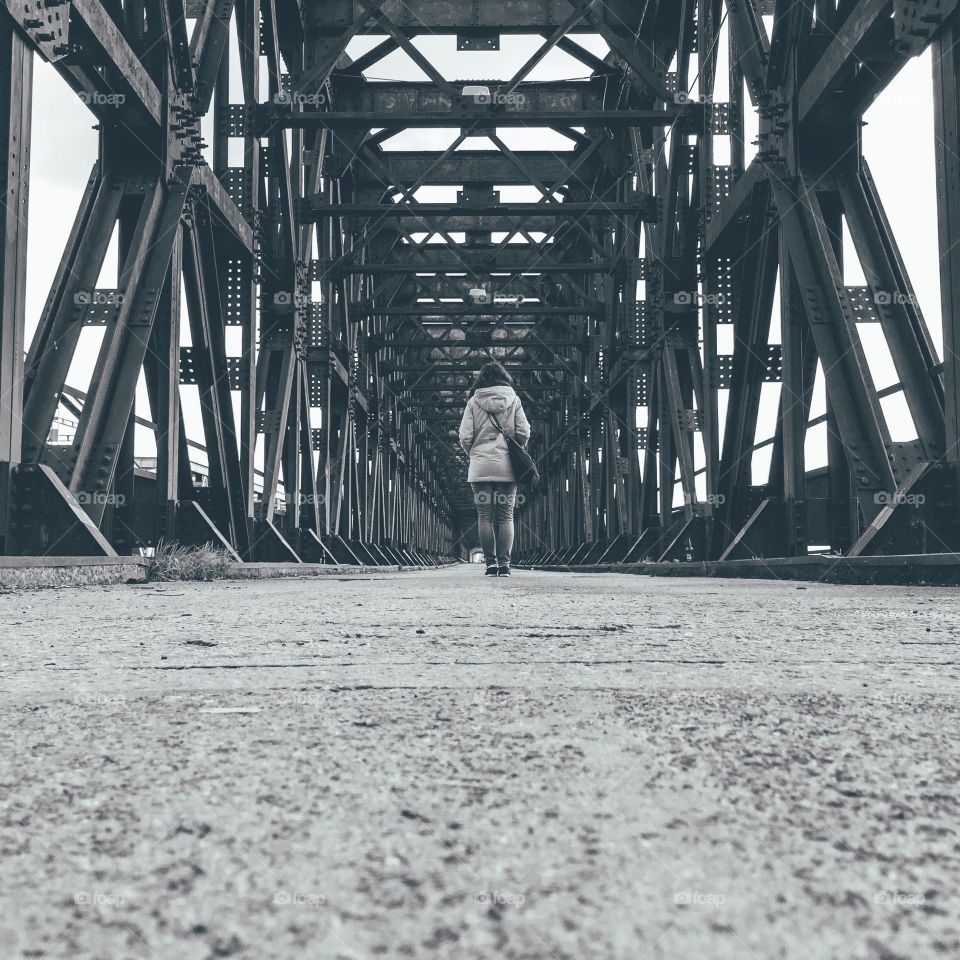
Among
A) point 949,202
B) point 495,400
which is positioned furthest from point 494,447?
point 949,202

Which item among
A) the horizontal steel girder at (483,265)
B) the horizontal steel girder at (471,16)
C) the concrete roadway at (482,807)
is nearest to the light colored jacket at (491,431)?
the concrete roadway at (482,807)

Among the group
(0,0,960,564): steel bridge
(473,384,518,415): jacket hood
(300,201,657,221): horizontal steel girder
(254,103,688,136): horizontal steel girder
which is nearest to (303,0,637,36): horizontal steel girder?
(0,0,960,564): steel bridge

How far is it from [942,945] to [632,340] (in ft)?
45.4

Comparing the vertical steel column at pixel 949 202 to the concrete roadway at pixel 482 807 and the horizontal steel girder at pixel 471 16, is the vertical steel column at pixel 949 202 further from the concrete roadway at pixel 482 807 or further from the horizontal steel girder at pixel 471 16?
the horizontal steel girder at pixel 471 16

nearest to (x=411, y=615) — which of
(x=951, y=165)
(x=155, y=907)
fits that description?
(x=155, y=907)

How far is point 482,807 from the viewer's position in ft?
2.85

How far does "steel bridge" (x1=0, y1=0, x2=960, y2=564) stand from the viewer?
17.1ft

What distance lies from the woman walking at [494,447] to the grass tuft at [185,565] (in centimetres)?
Result: 242

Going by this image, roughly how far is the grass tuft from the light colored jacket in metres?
2.41

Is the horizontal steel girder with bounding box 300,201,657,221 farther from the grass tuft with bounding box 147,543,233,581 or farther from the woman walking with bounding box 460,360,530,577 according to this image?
the grass tuft with bounding box 147,543,233,581

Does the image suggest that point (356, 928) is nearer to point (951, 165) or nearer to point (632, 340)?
point (951, 165)

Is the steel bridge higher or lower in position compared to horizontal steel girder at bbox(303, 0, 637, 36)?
lower

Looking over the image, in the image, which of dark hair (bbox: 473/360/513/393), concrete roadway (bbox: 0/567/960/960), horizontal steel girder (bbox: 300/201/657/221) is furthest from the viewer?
horizontal steel girder (bbox: 300/201/657/221)

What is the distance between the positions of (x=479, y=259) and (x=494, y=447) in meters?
10.8
